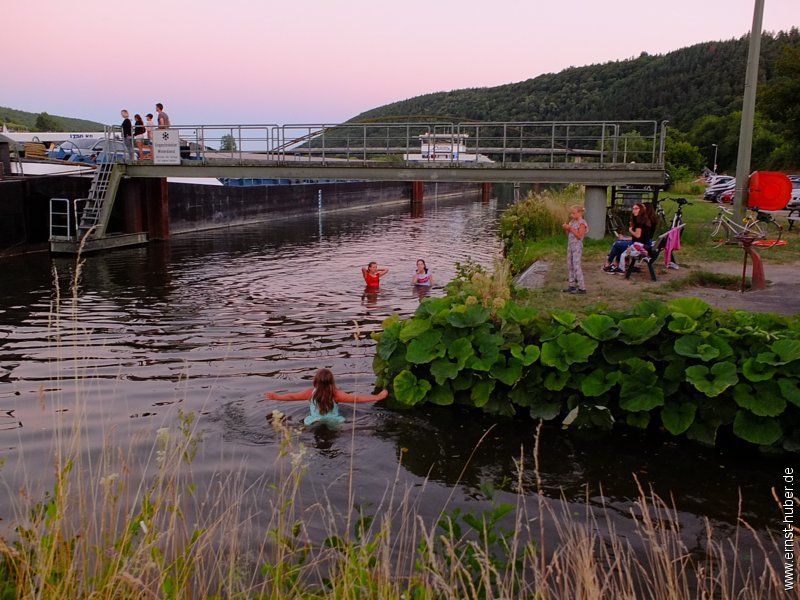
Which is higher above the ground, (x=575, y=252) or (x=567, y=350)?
(x=575, y=252)

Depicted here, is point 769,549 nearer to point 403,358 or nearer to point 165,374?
point 403,358

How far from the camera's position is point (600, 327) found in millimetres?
8305

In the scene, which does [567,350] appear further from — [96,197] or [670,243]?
[96,197]

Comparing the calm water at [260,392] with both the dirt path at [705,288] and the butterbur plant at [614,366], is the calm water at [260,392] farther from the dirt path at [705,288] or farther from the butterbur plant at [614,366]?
the dirt path at [705,288]

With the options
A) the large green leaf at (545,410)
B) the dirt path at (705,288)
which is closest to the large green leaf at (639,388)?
the large green leaf at (545,410)

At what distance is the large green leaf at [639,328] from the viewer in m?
8.03

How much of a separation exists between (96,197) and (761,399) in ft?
78.6

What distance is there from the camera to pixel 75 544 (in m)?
3.69

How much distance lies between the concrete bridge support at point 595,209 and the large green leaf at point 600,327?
13.3 m

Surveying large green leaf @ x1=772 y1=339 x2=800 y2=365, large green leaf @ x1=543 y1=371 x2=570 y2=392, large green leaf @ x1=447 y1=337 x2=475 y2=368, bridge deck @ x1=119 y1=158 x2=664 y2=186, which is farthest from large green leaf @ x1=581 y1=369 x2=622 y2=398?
bridge deck @ x1=119 y1=158 x2=664 y2=186

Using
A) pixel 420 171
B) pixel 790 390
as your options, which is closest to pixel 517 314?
pixel 790 390

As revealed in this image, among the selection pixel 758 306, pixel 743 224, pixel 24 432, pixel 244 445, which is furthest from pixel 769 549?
pixel 743 224

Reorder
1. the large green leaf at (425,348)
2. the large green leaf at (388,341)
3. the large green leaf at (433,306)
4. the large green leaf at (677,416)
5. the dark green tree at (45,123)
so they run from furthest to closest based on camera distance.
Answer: the dark green tree at (45,123) → the large green leaf at (433,306) → the large green leaf at (388,341) → the large green leaf at (425,348) → the large green leaf at (677,416)

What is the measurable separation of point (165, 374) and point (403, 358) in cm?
376
